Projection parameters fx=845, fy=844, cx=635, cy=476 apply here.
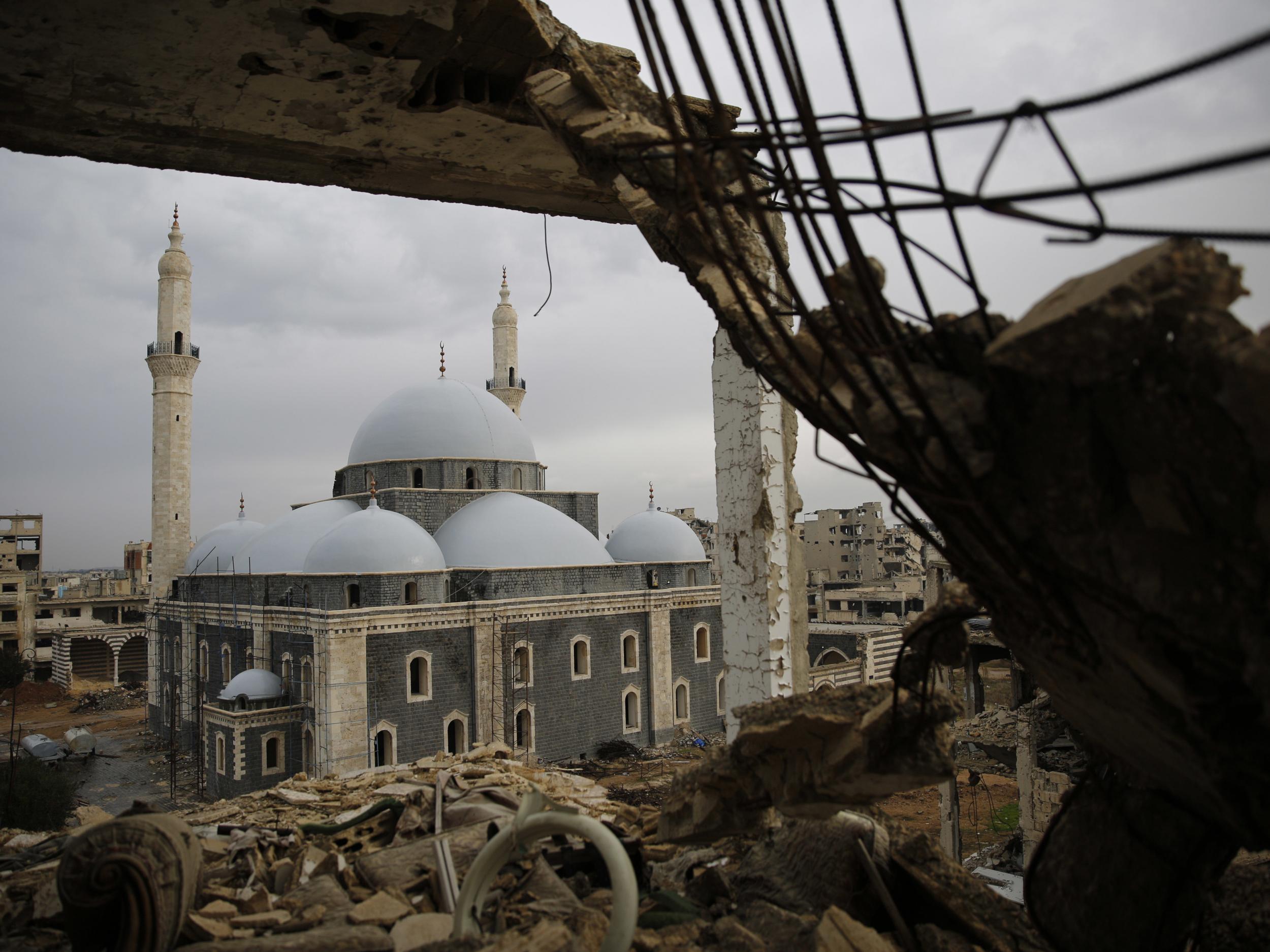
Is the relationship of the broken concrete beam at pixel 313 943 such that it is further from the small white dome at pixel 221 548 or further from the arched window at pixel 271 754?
the small white dome at pixel 221 548

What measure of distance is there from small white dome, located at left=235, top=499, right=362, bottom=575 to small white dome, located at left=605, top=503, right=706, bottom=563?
7261 mm

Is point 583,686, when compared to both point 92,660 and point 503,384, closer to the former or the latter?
point 503,384

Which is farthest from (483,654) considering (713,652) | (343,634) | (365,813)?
(365,813)

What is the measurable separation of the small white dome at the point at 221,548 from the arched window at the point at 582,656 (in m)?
9.10

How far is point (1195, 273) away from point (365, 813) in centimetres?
410

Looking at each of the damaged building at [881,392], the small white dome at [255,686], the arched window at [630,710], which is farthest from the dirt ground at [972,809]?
the small white dome at [255,686]

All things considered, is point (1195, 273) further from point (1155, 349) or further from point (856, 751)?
point (856, 751)

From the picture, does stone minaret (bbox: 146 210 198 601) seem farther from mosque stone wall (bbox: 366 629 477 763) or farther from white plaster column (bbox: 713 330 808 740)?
white plaster column (bbox: 713 330 808 740)

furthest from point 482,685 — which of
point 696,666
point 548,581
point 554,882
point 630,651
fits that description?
point 554,882

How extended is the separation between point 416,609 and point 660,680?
6692mm

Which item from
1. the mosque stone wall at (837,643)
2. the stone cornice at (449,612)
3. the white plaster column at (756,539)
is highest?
the white plaster column at (756,539)

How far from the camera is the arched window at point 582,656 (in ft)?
63.7

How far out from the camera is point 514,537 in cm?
2006

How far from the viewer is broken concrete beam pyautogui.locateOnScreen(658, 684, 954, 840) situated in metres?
2.34
